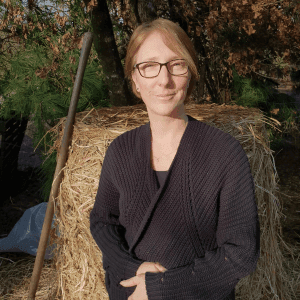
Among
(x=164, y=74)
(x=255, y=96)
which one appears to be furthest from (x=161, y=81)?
(x=255, y=96)

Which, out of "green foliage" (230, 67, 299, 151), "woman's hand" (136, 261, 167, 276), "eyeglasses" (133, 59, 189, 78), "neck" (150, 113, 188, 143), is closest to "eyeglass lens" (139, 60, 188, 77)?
"eyeglasses" (133, 59, 189, 78)

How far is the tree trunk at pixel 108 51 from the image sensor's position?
308 centimetres

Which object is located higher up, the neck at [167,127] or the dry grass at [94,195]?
the neck at [167,127]

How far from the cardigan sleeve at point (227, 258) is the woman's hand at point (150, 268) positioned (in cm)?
6

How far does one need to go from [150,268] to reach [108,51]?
2.31 metres

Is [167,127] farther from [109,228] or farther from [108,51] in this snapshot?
[108,51]

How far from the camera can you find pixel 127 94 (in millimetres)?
3322

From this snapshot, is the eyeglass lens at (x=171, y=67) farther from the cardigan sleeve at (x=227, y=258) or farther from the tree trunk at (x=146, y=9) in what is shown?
the tree trunk at (x=146, y=9)

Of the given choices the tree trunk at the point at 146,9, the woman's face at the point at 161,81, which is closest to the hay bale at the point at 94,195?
the woman's face at the point at 161,81

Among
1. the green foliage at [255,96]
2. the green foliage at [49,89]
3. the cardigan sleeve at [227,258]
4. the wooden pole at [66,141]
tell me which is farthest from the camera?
the green foliage at [255,96]

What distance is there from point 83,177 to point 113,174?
0.67 meters

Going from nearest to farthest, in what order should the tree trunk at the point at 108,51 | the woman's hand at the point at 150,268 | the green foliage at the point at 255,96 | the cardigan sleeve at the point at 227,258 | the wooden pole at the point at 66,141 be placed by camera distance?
1. the cardigan sleeve at the point at 227,258
2. the woman's hand at the point at 150,268
3. the wooden pole at the point at 66,141
4. the tree trunk at the point at 108,51
5. the green foliage at the point at 255,96

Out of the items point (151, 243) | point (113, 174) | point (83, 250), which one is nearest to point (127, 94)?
point (83, 250)

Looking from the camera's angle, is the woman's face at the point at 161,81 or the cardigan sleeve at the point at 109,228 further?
the cardigan sleeve at the point at 109,228
